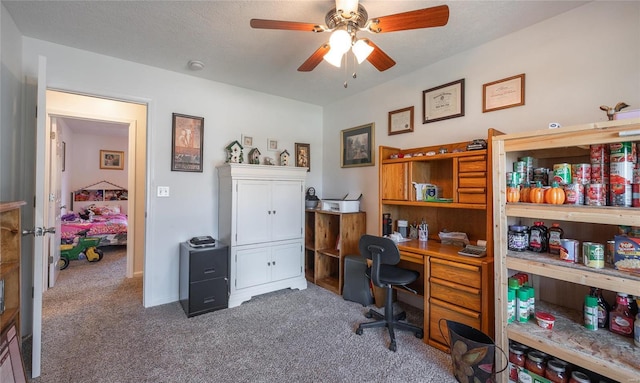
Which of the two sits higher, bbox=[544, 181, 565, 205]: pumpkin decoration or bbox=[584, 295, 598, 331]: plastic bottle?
bbox=[544, 181, 565, 205]: pumpkin decoration

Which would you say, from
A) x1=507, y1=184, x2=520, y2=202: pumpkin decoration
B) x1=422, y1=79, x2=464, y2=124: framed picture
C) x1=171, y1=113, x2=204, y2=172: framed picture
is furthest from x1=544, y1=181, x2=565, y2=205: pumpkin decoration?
x1=171, y1=113, x2=204, y2=172: framed picture

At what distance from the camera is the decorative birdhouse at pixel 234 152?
3283mm

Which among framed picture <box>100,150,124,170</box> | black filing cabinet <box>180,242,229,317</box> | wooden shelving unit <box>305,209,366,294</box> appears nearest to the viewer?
black filing cabinet <box>180,242,229,317</box>

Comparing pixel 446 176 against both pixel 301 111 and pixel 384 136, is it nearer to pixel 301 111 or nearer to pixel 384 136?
pixel 384 136

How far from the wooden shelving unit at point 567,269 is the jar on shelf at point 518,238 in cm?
6

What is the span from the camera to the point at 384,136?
3.23 m

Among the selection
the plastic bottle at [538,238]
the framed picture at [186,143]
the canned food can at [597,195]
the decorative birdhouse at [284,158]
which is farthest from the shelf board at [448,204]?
the framed picture at [186,143]

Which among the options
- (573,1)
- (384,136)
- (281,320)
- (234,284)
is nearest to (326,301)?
(281,320)

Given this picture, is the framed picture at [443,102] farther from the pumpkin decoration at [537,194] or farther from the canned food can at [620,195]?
the canned food can at [620,195]

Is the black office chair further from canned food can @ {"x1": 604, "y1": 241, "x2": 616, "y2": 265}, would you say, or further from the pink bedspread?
the pink bedspread

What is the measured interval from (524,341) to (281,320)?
1873mm

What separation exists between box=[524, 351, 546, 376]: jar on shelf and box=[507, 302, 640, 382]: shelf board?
135 mm

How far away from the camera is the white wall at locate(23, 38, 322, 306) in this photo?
2490 millimetres

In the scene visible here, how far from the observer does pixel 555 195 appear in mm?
1601
